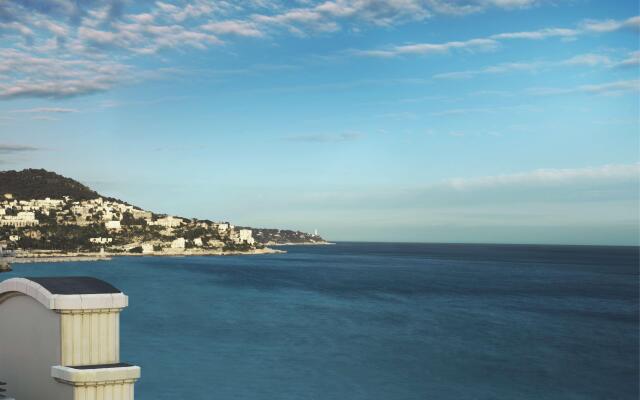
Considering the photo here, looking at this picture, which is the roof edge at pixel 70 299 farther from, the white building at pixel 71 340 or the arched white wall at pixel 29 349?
the arched white wall at pixel 29 349

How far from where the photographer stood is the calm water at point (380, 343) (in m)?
30.6

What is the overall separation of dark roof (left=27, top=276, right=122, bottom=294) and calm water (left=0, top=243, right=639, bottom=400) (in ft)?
69.9

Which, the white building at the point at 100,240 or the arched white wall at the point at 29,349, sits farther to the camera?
the white building at the point at 100,240

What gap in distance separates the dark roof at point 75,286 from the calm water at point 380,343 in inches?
839

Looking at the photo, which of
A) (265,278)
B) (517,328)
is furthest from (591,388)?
(265,278)

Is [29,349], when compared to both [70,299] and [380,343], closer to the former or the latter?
[70,299]

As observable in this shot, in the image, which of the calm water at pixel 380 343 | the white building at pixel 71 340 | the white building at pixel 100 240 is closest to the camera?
the white building at pixel 71 340

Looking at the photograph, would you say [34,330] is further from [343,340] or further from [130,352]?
[343,340]

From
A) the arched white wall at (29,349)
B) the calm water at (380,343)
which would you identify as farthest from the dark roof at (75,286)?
the calm water at (380,343)

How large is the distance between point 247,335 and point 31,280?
38667mm

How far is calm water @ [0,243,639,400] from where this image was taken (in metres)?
30.6

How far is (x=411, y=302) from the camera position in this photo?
67.9m

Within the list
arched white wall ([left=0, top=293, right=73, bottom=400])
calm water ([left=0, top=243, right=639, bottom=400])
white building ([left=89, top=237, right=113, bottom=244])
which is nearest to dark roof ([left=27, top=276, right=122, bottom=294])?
arched white wall ([left=0, top=293, right=73, bottom=400])

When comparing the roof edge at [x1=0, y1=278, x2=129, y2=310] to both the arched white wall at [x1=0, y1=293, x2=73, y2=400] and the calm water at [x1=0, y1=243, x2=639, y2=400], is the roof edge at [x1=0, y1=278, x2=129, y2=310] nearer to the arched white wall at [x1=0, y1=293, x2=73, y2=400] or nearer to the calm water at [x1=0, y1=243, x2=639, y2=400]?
the arched white wall at [x1=0, y1=293, x2=73, y2=400]
